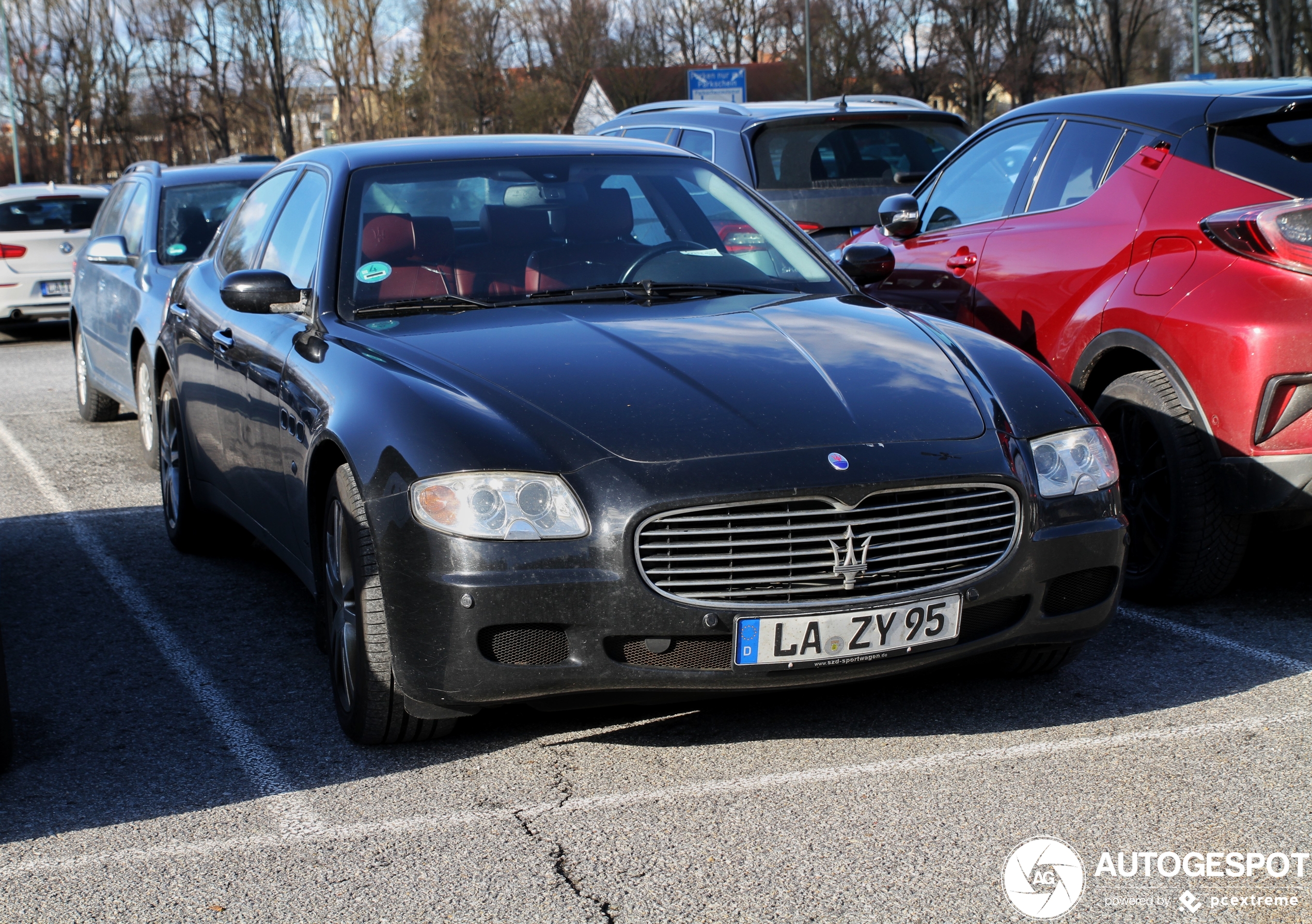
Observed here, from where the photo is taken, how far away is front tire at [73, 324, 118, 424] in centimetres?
959

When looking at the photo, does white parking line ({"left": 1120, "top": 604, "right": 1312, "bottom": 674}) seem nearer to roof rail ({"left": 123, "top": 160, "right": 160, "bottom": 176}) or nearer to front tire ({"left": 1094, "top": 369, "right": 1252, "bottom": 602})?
front tire ({"left": 1094, "top": 369, "right": 1252, "bottom": 602})

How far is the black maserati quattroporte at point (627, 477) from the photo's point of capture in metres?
3.27

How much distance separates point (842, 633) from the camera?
331 cm

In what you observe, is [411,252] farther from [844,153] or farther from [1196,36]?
[1196,36]

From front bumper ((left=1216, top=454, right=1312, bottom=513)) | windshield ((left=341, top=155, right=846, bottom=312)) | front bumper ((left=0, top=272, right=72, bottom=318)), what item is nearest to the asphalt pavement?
front bumper ((left=1216, top=454, right=1312, bottom=513))

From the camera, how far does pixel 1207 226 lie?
15.0 ft

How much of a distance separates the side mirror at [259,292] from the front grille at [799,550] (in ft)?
5.68

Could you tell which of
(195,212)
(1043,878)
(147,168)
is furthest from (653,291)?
(147,168)

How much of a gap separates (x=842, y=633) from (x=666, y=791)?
0.55 m

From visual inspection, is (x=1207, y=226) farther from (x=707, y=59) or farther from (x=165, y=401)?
(x=707, y=59)

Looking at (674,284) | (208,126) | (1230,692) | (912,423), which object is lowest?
(1230,692)

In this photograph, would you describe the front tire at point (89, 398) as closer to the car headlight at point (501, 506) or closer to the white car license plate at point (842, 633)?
the car headlight at point (501, 506)

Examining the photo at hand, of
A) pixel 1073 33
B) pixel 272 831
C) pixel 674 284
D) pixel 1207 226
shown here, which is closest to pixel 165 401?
pixel 674 284

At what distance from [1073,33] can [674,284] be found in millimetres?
68987
